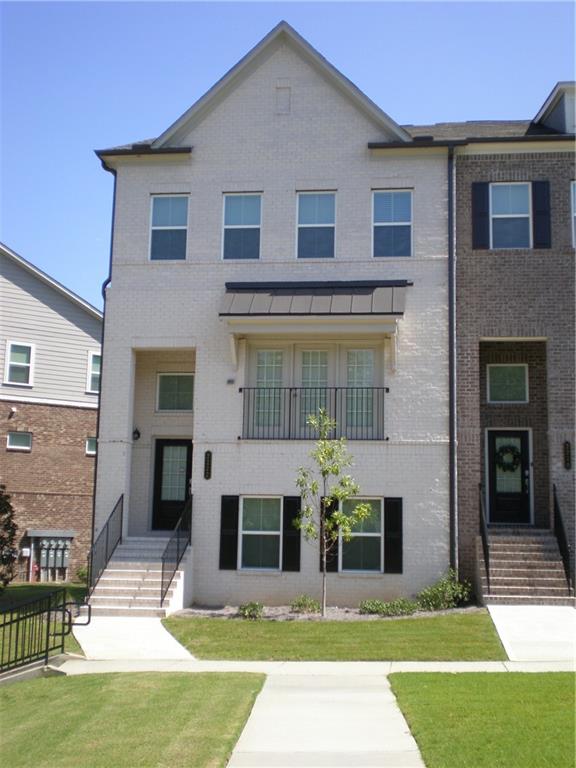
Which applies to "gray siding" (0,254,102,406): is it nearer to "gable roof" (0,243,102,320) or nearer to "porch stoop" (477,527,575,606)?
"gable roof" (0,243,102,320)

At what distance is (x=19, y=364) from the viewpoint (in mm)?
27047

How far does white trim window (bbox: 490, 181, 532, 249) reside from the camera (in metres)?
18.5

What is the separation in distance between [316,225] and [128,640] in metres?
9.70

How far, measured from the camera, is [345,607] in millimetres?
17375

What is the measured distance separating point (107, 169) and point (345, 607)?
11.1m

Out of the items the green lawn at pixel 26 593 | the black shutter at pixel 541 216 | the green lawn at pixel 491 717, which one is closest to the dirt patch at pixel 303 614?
the green lawn at pixel 26 593

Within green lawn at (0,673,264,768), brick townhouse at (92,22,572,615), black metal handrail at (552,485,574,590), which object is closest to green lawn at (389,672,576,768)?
green lawn at (0,673,264,768)

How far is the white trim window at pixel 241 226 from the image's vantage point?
62.5ft

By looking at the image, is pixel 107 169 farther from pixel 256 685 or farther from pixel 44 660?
pixel 256 685

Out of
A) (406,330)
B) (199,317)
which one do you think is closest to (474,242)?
(406,330)

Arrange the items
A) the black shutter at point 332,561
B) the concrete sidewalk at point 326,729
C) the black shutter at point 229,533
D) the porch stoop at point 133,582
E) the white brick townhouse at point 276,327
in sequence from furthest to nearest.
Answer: the black shutter at point 229,533
the white brick townhouse at point 276,327
the black shutter at point 332,561
the porch stoop at point 133,582
the concrete sidewalk at point 326,729

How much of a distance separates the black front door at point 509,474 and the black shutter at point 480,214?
13.8 feet

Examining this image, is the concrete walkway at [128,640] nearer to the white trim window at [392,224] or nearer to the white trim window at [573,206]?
the white trim window at [392,224]

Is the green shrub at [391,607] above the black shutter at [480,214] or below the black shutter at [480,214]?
below
